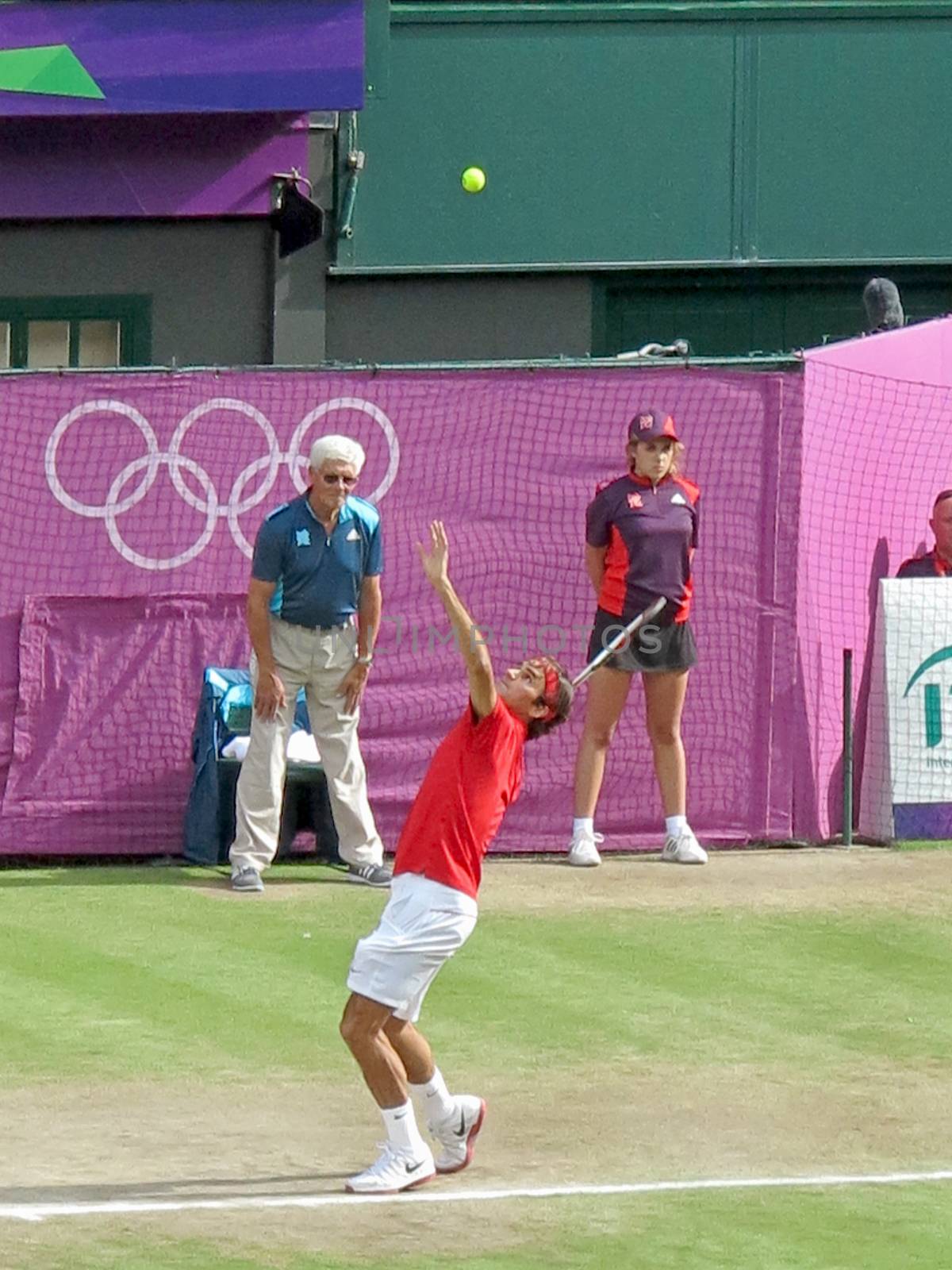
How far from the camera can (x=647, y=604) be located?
507 inches

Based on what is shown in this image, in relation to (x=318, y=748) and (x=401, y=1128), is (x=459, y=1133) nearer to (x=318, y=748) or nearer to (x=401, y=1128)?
(x=401, y=1128)

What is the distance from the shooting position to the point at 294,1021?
972 cm

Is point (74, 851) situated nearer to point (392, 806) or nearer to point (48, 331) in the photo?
point (392, 806)

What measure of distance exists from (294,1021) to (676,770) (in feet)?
12.5

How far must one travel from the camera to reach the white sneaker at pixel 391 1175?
24.4ft

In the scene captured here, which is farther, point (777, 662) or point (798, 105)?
point (798, 105)

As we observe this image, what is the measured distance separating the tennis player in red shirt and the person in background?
5.18 meters

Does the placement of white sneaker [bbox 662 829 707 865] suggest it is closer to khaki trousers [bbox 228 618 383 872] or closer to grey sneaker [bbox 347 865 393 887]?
grey sneaker [bbox 347 865 393 887]

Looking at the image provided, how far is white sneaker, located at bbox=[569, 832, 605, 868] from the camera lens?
13133 millimetres

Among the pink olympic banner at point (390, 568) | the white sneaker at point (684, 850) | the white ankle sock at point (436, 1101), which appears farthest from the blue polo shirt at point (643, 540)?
the white ankle sock at point (436, 1101)

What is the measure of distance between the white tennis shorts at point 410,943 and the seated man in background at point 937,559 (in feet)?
22.7

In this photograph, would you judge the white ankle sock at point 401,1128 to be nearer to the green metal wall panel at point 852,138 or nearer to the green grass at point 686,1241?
the green grass at point 686,1241

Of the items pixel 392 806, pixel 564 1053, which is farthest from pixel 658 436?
pixel 564 1053

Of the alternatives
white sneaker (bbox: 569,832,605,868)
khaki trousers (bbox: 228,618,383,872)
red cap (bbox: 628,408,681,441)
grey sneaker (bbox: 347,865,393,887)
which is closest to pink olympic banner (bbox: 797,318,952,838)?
red cap (bbox: 628,408,681,441)
